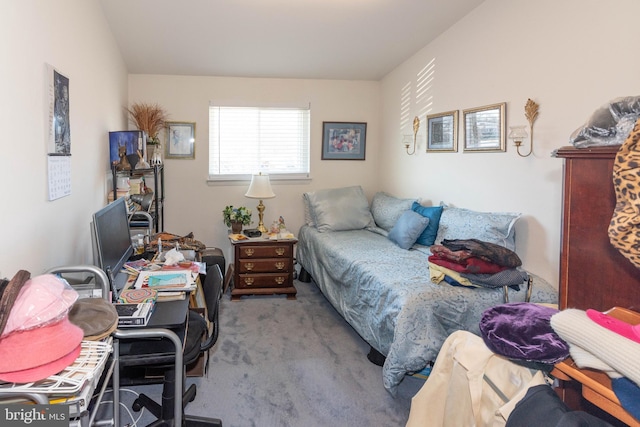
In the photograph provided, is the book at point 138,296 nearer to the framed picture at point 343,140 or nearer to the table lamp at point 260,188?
the table lamp at point 260,188

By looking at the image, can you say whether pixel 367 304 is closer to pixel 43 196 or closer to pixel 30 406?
pixel 43 196

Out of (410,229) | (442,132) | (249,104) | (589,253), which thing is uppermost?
(249,104)

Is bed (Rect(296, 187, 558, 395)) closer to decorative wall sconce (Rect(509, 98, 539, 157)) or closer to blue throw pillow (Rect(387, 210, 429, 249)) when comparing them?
blue throw pillow (Rect(387, 210, 429, 249))

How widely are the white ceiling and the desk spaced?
264 centimetres

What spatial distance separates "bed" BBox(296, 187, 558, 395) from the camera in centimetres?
227

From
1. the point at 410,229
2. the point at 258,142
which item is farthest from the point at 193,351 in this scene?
the point at 258,142

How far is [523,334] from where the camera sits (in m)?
1.29

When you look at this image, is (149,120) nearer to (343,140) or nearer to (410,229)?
(343,140)

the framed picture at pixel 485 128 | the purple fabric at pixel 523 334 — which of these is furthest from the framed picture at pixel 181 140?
the purple fabric at pixel 523 334

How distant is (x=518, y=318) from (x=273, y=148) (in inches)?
144

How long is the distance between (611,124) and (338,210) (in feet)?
10.4

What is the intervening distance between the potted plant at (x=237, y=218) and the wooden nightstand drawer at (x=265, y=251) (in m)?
0.35

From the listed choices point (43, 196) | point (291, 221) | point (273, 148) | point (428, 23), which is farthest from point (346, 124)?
point (43, 196)

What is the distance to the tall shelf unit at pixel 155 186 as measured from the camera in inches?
119
